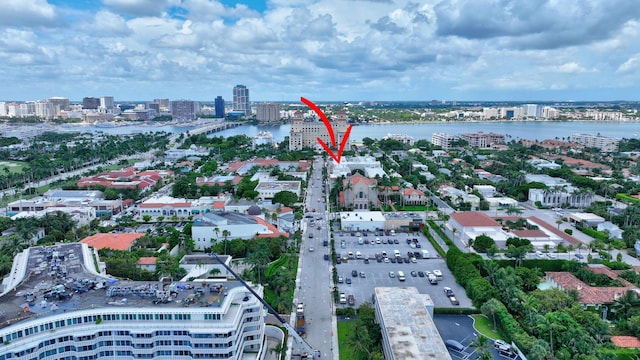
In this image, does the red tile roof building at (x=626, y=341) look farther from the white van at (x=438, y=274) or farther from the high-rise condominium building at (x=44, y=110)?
the high-rise condominium building at (x=44, y=110)

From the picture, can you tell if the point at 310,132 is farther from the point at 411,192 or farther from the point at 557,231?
the point at 557,231

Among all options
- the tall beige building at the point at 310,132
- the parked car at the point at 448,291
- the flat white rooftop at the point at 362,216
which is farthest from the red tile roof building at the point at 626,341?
the tall beige building at the point at 310,132

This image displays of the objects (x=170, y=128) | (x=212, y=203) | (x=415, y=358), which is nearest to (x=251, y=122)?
(x=170, y=128)

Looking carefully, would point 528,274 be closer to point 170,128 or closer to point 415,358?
point 415,358

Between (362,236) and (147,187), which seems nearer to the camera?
(362,236)

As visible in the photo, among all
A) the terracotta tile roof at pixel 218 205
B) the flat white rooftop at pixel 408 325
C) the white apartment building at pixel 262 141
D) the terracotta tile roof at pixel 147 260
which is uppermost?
the white apartment building at pixel 262 141
